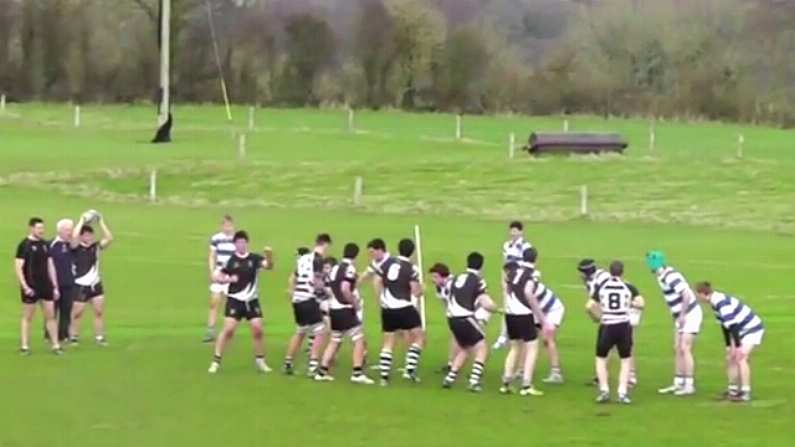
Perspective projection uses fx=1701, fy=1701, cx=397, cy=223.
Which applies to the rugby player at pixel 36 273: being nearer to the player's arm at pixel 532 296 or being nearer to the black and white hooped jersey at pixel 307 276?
the black and white hooped jersey at pixel 307 276

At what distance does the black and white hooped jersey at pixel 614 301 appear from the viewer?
70.8 ft

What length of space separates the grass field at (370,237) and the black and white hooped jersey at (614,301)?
118 cm

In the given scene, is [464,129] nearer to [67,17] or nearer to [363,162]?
[363,162]

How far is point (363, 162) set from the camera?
212 feet

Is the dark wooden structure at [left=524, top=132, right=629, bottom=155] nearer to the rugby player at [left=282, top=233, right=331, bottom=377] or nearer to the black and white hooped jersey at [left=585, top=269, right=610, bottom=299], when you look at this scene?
the rugby player at [left=282, top=233, right=331, bottom=377]

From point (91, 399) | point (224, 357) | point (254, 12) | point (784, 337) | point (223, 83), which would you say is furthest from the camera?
point (254, 12)

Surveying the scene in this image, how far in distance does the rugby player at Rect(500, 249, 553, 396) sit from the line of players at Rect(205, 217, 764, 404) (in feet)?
0.04

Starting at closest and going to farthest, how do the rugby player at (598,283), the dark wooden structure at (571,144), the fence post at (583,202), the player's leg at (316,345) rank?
the rugby player at (598,283)
the player's leg at (316,345)
the fence post at (583,202)
the dark wooden structure at (571,144)

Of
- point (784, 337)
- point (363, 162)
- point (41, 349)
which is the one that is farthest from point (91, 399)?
point (363, 162)

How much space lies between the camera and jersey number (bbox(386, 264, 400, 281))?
899 inches

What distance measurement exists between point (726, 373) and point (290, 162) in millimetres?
40958

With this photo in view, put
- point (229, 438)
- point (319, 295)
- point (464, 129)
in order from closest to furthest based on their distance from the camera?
point (229, 438) < point (319, 295) < point (464, 129)

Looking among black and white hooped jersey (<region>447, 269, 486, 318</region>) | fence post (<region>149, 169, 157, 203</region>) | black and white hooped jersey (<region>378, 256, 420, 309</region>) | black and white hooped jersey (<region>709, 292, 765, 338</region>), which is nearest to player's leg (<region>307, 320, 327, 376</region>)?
black and white hooped jersey (<region>378, 256, 420, 309</region>)

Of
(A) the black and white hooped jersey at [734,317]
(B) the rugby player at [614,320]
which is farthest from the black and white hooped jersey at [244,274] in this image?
(A) the black and white hooped jersey at [734,317]
